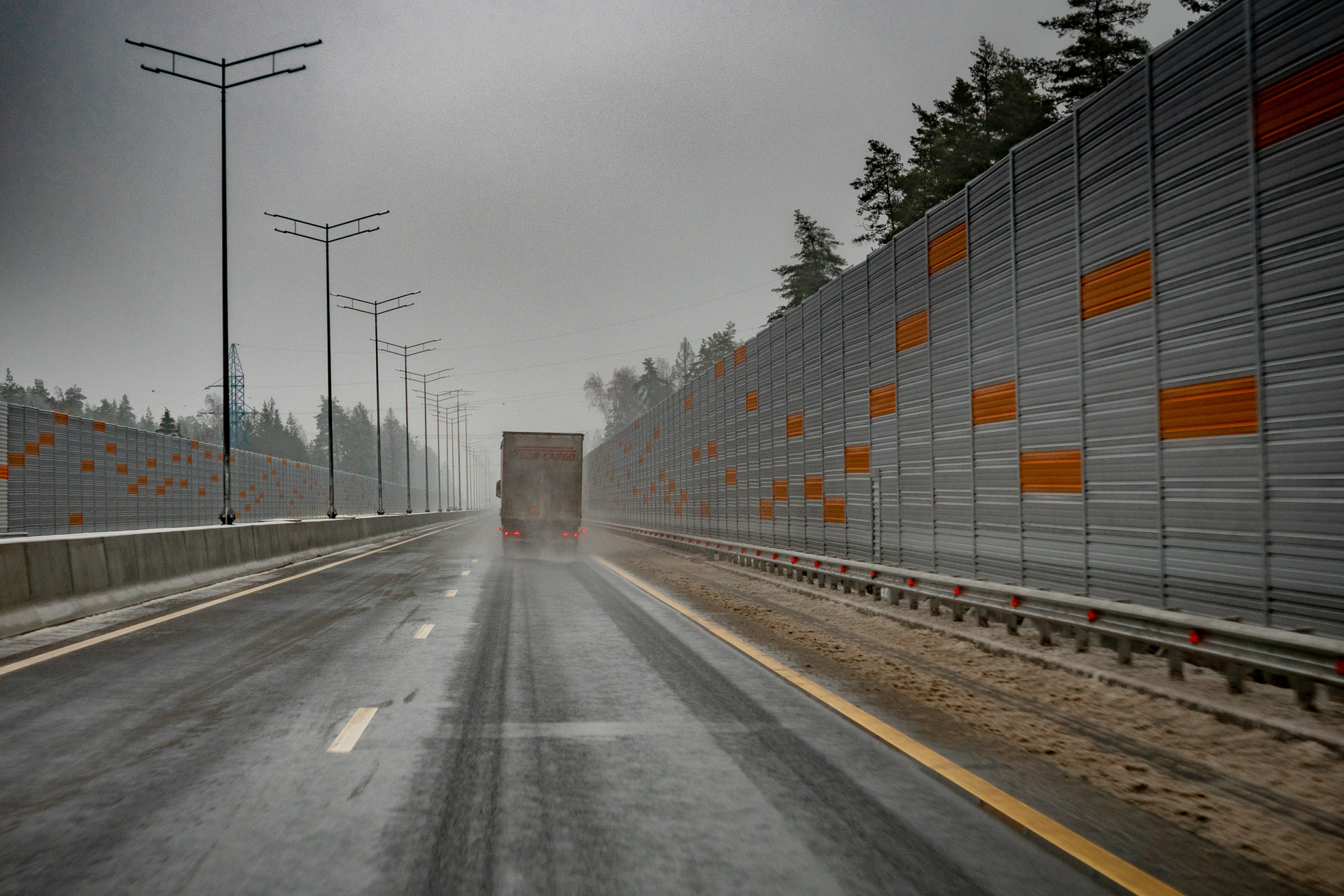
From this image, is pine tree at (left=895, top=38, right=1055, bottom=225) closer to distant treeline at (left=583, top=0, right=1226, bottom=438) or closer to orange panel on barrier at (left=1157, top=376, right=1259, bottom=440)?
distant treeline at (left=583, top=0, right=1226, bottom=438)

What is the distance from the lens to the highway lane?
397cm

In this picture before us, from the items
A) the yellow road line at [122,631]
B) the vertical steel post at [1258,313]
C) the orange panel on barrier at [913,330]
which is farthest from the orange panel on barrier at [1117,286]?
the yellow road line at [122,631]

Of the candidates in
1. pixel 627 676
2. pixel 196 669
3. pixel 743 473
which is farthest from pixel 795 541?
pixel 196 669

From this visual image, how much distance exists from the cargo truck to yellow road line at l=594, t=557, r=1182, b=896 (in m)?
25.1

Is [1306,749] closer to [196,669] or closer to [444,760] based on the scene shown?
[444,760]

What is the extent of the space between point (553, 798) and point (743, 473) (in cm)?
2053

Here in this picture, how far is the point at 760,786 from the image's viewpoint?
5199mm

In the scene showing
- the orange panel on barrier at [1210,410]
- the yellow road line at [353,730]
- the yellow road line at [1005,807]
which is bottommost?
the yellow road line at [1005,807]

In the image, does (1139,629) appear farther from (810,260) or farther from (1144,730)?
(810,260)

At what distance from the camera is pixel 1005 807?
4828mm

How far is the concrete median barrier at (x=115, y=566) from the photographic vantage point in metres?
11.3

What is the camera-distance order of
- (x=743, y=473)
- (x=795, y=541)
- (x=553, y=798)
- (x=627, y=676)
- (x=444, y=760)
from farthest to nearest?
1. (x=743, y=473)
2. (x=795, y=541)
3. (x=627, y=676)
4. (x=444, y=760)
5. (x=553, y=798)

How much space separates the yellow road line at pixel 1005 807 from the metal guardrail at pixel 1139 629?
2.63m

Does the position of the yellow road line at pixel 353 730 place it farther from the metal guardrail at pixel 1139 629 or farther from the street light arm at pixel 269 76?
the street light arm at pixel 269 76
